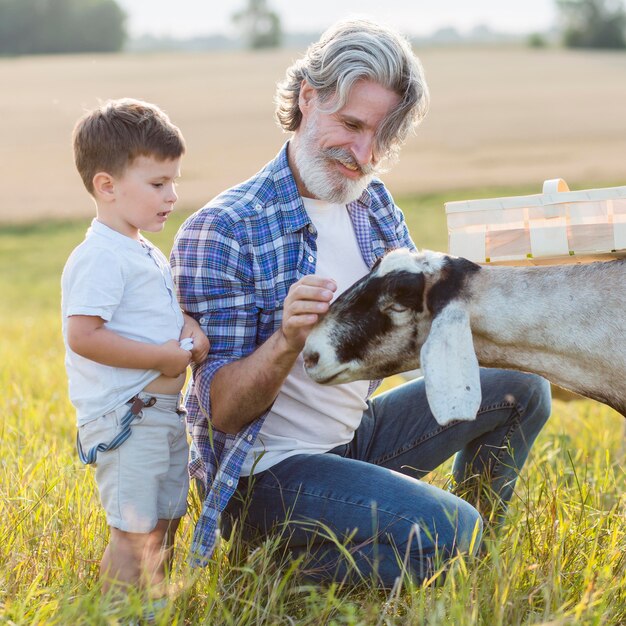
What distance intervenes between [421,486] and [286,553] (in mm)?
567

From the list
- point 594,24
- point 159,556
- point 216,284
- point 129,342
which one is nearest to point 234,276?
point 216,284

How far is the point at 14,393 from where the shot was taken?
5.75 metres

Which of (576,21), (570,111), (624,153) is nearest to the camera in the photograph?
(624,153)

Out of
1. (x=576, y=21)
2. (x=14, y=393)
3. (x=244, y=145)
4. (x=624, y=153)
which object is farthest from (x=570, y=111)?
(x=576, y=21)

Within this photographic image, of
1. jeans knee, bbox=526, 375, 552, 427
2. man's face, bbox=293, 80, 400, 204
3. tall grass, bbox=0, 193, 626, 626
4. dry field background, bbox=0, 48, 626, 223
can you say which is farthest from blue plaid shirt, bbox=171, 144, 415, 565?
dry field background, bbox=0, 48, 626, 223

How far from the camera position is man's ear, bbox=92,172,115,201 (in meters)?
3.27

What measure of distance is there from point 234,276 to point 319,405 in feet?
1.98

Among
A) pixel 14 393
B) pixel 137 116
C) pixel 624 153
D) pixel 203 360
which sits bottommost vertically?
pixel 624 153

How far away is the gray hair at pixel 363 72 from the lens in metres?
3.75

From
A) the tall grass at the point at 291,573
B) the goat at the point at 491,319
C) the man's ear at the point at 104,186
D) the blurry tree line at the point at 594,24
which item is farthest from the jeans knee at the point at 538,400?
the blurry tree line at the point at 594,24

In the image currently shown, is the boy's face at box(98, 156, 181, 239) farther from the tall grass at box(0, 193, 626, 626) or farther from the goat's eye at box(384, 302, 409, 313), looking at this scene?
the tall grass at box(0, 193, 626, 626)

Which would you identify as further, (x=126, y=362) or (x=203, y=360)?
(x=203, y=360)

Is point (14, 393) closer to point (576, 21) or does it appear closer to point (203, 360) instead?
point (203, 360)

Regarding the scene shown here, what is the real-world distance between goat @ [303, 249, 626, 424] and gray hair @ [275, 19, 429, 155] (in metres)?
0.81
